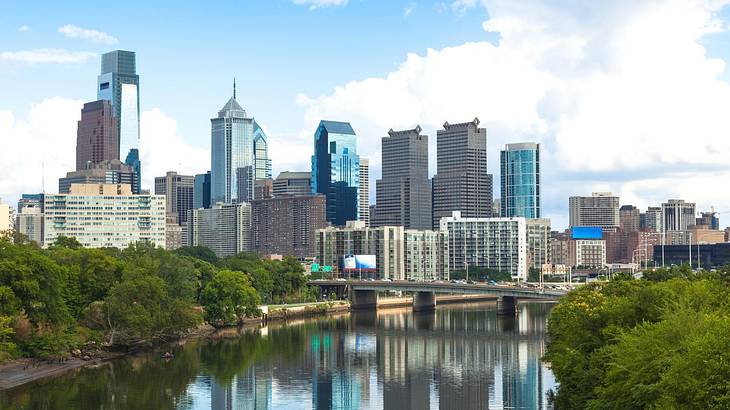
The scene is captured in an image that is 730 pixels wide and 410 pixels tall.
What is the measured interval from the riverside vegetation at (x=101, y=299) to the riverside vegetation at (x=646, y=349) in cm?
4953

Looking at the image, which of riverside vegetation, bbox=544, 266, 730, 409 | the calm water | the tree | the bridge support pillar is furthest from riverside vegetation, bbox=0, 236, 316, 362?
the bridge support pillar

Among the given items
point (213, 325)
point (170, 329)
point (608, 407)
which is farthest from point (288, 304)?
point (608, 407)

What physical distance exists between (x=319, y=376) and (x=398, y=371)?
945 centimetres

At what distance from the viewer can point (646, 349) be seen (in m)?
56.0

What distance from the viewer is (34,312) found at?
10056cm

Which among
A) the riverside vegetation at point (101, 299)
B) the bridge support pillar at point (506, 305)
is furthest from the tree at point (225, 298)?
the bridge support pillar at point (506, 305)

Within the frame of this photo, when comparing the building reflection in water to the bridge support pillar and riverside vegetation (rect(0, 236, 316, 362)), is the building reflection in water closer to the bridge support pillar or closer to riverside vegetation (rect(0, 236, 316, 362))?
riverside vegetation (rect(0, 236, 316, 362))

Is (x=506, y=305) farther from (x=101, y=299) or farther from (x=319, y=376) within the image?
(x=101, y=299)

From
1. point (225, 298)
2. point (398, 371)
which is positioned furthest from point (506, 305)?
point (398, 371)

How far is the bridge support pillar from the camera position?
194750 mm

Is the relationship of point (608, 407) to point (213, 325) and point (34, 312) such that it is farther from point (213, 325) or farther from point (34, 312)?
point (213, 325)

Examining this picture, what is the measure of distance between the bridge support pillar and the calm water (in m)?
42.7

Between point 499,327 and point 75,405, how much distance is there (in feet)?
302

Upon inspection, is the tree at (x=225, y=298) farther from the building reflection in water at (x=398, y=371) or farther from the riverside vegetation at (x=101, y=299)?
the building reflection in water at (x=398, y=371)
